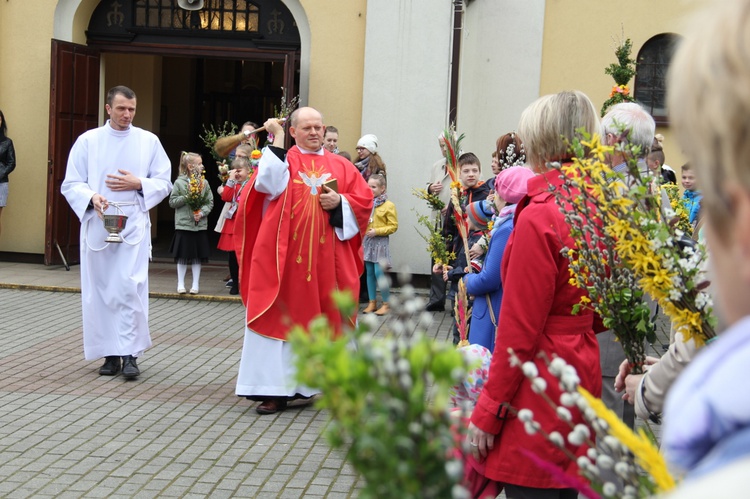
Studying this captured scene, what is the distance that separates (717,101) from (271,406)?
6.59m

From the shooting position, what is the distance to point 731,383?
3.18ft

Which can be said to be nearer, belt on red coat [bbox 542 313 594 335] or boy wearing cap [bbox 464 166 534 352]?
belt on red coat [bbox 542 313 594 335]

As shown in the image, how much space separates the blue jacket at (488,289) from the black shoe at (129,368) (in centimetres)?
399

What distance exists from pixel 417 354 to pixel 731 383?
0.30m

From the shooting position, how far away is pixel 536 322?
3.42 m

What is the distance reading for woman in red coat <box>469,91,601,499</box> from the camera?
3.41m

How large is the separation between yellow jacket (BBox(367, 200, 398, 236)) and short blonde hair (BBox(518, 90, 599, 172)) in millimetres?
8998

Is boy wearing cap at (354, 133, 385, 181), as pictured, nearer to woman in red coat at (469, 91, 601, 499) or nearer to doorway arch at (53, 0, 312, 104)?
doorway arch at (53, 0, 312, 104)

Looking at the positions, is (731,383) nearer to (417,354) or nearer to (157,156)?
(417,354)

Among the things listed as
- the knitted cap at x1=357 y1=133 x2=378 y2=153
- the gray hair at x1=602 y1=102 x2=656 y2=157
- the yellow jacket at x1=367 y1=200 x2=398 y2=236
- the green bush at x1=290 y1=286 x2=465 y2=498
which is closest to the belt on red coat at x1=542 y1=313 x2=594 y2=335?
the gray hair at x1=602 y1=102 x2=656 y2=157

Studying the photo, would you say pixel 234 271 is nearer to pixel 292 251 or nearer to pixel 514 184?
pixel 292 251

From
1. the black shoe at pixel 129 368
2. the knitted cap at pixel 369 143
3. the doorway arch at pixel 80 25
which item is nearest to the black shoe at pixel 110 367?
the black shoe at pixel 129 368

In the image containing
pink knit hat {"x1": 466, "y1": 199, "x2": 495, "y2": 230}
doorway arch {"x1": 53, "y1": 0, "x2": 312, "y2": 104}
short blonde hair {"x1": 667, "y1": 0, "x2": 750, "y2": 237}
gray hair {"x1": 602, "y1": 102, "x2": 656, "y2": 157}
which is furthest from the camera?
doorway arch {"x1": 53, "y1": 0, "x2": 312, "y2": 104}

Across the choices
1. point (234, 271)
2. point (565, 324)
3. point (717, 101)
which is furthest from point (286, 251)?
point (717, 101)
